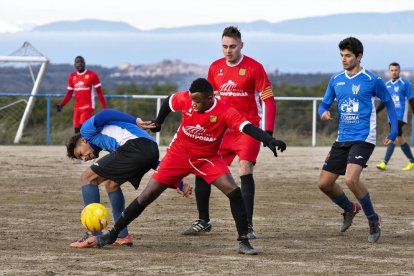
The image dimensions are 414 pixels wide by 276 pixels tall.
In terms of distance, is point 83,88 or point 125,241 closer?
point 125,241

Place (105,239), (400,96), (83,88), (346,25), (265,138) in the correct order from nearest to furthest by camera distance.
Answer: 1. (265,138)
2. (105,239)
3. (400,96)
4. (83,88)
5. (346,25)

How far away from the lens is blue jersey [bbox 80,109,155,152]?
9680 millimetres

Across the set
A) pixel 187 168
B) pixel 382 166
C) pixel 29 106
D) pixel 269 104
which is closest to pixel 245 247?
pixel 187 168

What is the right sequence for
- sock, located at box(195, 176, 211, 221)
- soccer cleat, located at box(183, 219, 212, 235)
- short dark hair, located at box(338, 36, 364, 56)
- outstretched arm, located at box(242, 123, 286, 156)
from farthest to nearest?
sock, located at box(195, 176, 211, 221), soccer cleat, located at box(183, 219, 212, 235), short dark hair, located at box(338, 36, 364, 56), outstretched arm, located at box(242, 123, 286, 156)

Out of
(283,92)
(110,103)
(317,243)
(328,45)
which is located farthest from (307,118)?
(328,45)

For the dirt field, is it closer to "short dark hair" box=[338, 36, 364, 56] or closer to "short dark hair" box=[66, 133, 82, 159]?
"short dark hair" box=[66, 133, 82, 159]

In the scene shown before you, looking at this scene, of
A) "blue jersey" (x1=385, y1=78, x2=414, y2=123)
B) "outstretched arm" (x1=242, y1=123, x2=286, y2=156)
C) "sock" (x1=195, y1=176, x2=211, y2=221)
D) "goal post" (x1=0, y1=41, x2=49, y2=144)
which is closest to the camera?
"outstretched arm" (x1=242, y1=123, x2=286, y2=156)

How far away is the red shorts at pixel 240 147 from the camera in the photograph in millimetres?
10758

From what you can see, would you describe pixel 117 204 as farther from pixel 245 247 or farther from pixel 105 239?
pixel 245 247

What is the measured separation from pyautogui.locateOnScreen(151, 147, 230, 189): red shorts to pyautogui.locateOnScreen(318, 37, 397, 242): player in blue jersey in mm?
1636

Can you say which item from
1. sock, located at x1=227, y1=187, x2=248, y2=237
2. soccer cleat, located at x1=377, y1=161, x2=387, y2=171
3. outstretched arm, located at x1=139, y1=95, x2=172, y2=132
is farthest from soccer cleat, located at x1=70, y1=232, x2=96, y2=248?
soccer cleat, located at x1=377, y1=161, x2=387, y2=171

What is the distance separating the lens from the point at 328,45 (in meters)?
148

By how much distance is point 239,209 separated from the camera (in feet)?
30.9

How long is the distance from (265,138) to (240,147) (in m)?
1.98
